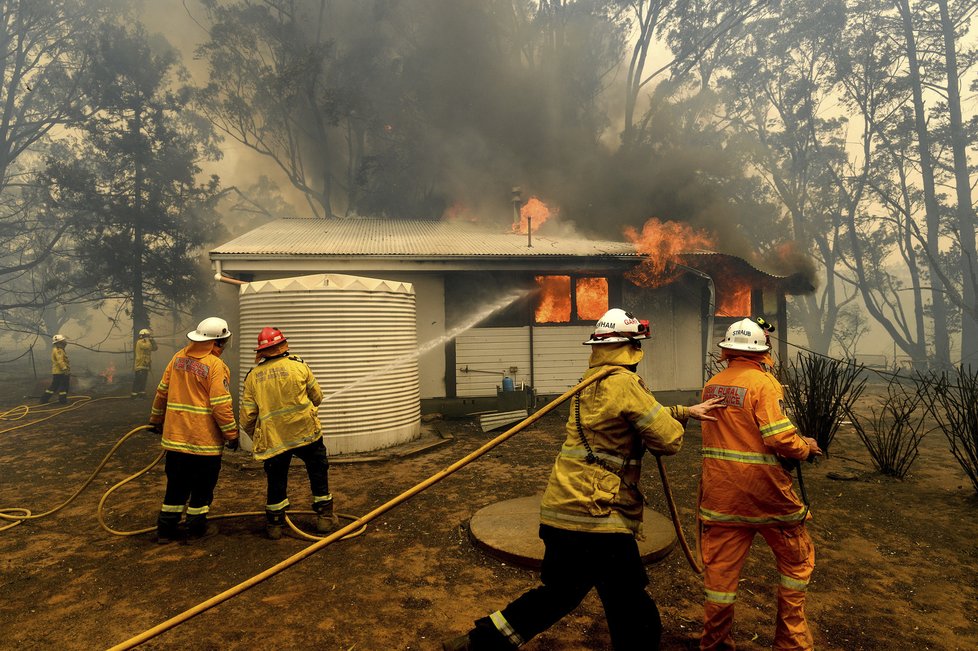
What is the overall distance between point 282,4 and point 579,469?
3316 centimetres

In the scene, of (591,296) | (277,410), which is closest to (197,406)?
(277,410)

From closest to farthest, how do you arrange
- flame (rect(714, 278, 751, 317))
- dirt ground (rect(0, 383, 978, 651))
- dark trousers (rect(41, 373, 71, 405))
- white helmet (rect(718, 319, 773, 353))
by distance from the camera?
1. white helmet (rect(718, 319, 773, 353))
2. dirt ground (rect(0, 383, 978, 651))
3. flame (rect(714, 278, 751, 317))
4. dark trousers (rect(41, 373, 71, 405))

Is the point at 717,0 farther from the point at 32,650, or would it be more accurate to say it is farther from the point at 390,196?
the point at 32,650

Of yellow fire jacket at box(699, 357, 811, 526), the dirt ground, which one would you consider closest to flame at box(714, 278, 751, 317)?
the dirt ground

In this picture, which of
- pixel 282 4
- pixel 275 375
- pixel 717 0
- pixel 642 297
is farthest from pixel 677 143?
pixel 275 375

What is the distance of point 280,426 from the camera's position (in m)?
4.72

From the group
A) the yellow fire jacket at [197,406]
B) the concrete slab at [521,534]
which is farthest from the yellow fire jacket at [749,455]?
the yellow fire jacket at [197,406]

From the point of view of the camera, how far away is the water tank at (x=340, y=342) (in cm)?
738

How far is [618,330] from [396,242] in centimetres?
963

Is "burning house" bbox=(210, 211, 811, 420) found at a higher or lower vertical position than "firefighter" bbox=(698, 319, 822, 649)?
higher

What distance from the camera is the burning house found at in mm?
10500

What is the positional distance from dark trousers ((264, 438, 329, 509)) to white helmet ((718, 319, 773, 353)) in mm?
3575

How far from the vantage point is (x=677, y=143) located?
2605cm

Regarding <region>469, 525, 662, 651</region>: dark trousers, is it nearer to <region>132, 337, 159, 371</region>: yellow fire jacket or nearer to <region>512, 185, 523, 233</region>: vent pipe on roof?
<region>512, 185, 523, 233</region>: vent pipe on roof
